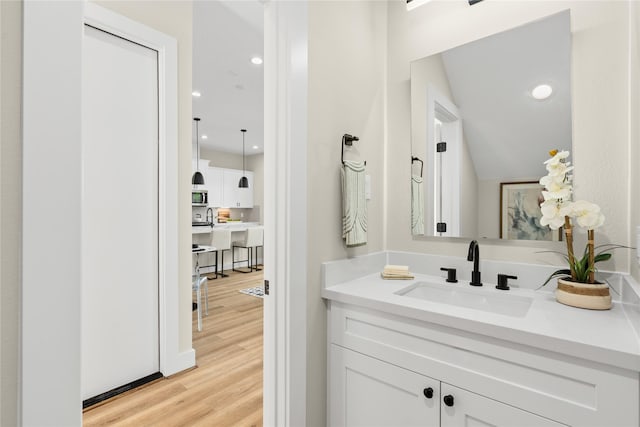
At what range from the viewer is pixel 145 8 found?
80.0 inches

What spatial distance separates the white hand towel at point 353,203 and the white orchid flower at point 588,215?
0.83m

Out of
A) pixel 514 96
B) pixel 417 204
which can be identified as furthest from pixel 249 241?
pixel 514 96

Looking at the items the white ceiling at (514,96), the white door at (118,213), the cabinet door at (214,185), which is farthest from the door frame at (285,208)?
the cabinet door at (214,185)

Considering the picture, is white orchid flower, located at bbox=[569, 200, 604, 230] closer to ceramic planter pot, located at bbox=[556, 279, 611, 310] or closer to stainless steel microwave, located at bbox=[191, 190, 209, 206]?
ceramic planter pot, located at bbox=[556, 279, 611, 310]

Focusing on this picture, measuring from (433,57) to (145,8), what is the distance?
183cm

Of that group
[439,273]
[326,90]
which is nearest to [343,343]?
[439,273]

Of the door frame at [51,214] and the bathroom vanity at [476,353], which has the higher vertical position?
the door frame at [51,214]

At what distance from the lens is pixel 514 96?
1.47m

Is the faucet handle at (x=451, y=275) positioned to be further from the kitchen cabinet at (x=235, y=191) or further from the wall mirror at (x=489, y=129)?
the kitchen cabinet at (x=235, y=191)

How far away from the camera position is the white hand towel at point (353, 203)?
57.9 inches

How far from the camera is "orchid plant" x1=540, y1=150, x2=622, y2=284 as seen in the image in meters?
1.15

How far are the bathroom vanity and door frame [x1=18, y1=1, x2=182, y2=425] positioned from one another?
0.94 metres

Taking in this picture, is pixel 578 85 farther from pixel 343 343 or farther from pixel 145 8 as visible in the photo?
pixel 145 8

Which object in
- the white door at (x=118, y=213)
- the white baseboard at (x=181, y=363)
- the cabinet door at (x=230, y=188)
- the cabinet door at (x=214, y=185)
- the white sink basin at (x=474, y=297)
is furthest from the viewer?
the cabinet door at (x=230, y=188)
